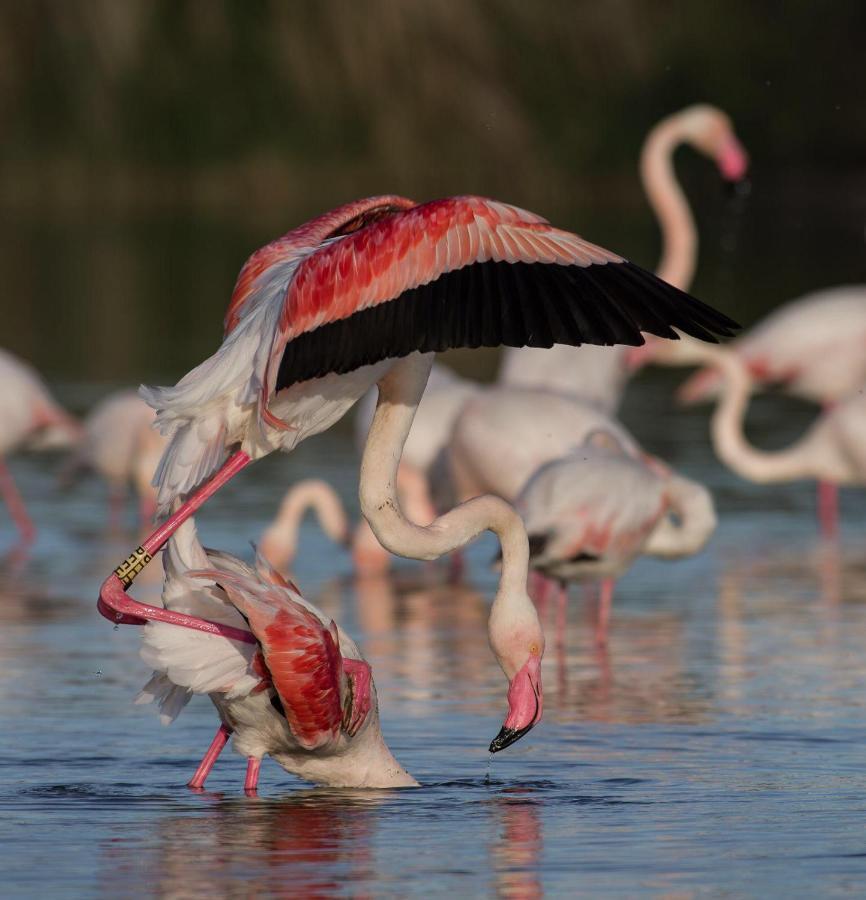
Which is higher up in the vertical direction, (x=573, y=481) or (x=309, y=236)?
(x=309, y=236)

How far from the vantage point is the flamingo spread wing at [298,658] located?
5586 millimetres

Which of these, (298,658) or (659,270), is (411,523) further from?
(659,270)

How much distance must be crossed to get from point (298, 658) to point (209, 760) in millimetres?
492

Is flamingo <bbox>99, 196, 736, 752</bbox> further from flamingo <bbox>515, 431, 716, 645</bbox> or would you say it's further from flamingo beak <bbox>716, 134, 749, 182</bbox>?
flamingo beak <bbox>716, 134, 749, 182</bbox>

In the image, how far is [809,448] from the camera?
10.9 metres

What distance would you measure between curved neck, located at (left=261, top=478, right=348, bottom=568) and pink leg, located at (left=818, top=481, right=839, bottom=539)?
220 centimetres

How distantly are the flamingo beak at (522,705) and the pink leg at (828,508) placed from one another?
16.0 feet

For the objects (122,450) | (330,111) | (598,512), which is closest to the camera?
(598,512)

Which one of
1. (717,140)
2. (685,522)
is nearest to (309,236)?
(685,522)

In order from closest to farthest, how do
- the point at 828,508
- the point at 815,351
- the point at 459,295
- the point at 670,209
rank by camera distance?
the point at 459,295 → the point at 828,508 → the point at 670,209 → the point at 815,351

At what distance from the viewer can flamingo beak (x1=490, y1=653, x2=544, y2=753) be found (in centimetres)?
567

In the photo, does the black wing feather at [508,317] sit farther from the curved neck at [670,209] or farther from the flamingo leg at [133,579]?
the curved neck at [670,209]

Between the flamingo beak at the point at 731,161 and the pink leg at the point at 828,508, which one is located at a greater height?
the flamingo beak at the point at 731,161

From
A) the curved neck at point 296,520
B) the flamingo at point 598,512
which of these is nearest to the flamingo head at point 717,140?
the curved neck at point 296,520
